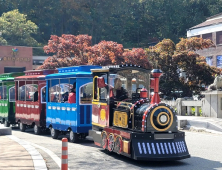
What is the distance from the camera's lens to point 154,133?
10.5m

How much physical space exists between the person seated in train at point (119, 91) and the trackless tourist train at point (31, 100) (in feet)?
22.5

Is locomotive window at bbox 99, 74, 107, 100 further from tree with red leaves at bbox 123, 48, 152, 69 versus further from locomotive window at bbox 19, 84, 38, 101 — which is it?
tree with red leaves at bbox 123, 48, 152, 69

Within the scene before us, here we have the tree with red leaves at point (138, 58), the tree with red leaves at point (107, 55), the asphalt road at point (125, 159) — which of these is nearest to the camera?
the asphalt road at point (125, 159)

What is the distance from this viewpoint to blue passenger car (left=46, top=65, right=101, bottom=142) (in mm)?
14641

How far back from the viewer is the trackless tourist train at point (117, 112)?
10.5m

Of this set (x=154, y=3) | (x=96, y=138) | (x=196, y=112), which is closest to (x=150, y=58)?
(x=196, y=112)

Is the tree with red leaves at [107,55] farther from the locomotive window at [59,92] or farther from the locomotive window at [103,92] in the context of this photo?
the locomotive window at [103,92]

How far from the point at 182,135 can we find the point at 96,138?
9.72 ft

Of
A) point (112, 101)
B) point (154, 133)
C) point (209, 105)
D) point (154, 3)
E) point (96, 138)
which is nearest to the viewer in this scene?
point (154, 133)

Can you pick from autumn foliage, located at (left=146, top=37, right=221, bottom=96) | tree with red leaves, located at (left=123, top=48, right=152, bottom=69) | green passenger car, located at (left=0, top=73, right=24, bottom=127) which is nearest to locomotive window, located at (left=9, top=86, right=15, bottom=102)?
green passenger car, located at (left=0, top=73, right=24, bottom=127)

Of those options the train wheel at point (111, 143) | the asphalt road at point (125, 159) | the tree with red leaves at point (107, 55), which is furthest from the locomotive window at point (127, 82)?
the tree with red leaves at point (107, 55)

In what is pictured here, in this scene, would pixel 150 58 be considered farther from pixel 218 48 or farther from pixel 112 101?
pixel 218 48

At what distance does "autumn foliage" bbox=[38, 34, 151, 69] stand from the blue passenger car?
386 inches

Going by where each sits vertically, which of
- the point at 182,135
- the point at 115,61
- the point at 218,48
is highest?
the point at 218,48
